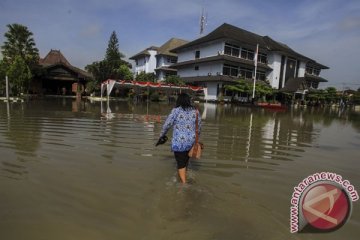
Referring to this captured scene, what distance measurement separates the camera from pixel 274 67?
47000 millimetres

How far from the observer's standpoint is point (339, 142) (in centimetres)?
1153

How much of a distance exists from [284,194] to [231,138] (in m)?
5.66

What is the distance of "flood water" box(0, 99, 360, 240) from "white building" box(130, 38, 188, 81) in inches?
A: 1744

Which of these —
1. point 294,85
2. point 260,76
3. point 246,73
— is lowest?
point 294,85

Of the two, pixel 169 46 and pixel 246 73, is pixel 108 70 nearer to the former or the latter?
pixel 169 46

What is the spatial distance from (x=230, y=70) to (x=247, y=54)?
4.35 meters

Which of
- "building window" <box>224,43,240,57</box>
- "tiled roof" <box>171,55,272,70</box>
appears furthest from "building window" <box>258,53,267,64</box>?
"building window" <box>224,43,240,57</box>

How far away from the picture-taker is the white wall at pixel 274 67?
47.0 meters

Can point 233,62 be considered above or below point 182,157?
above

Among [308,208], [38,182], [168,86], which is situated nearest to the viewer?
[308,208]

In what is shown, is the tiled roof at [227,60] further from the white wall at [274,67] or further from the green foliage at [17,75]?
the green foliage at [17,75]

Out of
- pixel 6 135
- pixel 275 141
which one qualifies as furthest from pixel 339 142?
pixel 6 135

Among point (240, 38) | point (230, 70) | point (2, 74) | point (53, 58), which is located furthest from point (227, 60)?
point (53, 58)

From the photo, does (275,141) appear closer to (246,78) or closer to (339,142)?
(339,142)
